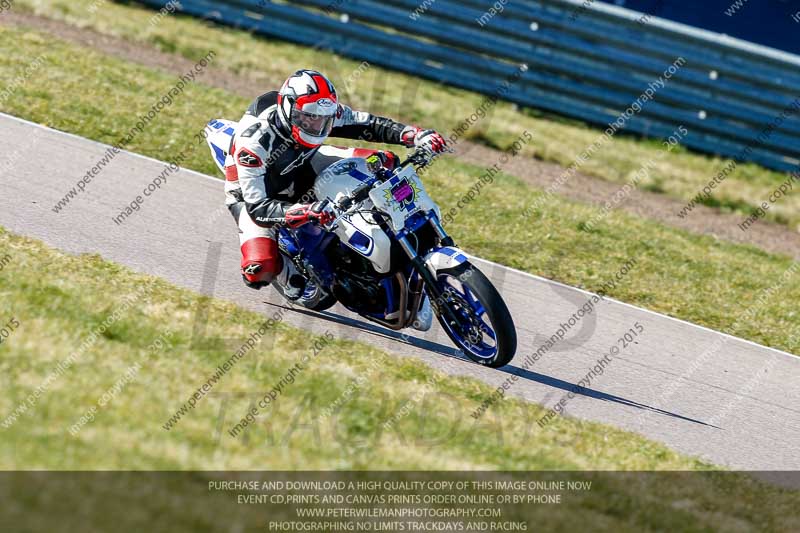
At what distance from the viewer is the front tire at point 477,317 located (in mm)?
6691

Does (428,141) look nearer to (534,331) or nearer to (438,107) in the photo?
(534,331)

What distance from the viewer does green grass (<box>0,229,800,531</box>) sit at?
17.4 ft

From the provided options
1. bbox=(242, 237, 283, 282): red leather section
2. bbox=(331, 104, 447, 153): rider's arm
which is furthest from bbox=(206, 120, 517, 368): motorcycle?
bbox=(331, 104, 447, 153): rider's arm

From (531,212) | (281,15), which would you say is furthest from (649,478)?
(281,15)

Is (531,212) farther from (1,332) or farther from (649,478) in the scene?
(1,332)

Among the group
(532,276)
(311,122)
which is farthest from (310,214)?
(532,276)

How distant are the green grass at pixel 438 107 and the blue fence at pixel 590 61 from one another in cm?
26

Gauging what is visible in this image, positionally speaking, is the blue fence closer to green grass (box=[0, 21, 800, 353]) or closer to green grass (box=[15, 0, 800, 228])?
green grass (box=[15, 0, 800, 228])

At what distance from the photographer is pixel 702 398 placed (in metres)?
7.76

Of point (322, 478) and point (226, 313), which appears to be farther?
point (226, 313)

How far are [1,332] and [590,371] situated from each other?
4346mm

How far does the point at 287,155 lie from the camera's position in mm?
7410

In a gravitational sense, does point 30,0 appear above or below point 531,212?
below

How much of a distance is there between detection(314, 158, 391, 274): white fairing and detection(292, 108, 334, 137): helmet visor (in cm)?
33
